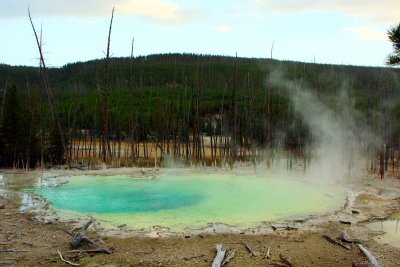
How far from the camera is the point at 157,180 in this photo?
649 inches

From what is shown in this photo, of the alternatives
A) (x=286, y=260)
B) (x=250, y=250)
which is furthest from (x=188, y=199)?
(x=286, y=260)

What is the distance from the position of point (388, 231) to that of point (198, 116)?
1561 centimetres

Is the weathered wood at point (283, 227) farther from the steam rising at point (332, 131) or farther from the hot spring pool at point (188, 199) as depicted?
the steam rising at point (332, 131)

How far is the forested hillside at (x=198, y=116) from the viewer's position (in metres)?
22.8

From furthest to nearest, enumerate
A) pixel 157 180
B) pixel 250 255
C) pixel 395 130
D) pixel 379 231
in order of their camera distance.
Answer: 1. pixel 395 130
2. pixel 157 180
3. pixel 379 231
4. pixel 250 255

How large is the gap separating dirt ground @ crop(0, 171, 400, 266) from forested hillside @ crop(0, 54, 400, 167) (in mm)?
8649

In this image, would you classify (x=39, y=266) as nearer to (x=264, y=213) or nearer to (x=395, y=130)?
(x=264, y=213)

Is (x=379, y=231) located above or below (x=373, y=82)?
below

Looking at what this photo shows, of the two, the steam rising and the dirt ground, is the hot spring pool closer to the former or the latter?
the dirt ground

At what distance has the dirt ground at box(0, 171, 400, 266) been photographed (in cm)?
776

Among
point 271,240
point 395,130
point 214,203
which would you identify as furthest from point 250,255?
point 395,130

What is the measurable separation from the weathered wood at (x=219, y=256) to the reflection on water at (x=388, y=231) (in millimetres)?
3477

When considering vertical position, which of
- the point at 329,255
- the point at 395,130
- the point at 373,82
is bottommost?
the point at 329,255

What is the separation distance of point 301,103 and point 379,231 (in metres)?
22.5
